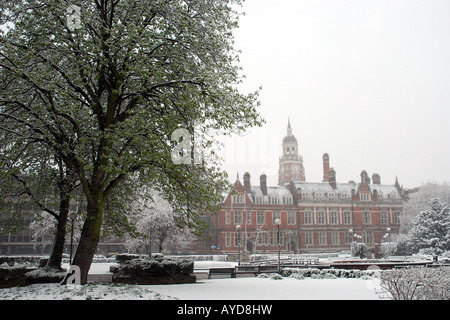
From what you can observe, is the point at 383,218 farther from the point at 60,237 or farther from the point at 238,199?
the point at 60,237

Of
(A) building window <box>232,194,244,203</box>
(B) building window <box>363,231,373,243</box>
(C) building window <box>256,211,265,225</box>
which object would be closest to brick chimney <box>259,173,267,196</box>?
(C) building window <box>256,211,265,225</box>

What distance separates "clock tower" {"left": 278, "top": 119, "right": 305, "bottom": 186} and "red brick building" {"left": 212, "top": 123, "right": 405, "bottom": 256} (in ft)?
200

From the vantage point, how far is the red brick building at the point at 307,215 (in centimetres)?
6231

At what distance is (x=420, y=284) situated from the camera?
407 inches

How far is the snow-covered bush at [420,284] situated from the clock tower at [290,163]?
124 m

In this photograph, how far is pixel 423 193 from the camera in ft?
212

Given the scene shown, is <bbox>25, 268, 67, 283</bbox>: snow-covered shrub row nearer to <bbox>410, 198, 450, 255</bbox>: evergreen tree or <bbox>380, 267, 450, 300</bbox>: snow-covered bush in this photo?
<bbox>380, 267, 450, 300</bbox>: snow-covered bush

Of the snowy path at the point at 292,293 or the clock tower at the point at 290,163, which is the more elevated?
the clock tower at the point at 290,163

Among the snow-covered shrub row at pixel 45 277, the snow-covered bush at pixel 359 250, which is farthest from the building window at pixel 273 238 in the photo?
the snow-covered shrub row at pixel 45 277

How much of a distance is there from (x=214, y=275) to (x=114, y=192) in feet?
32.2

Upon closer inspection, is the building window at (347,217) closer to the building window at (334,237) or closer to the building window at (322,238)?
the building window at (334,237)
